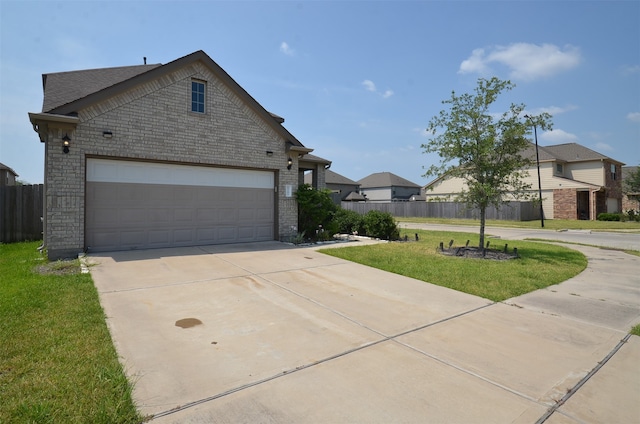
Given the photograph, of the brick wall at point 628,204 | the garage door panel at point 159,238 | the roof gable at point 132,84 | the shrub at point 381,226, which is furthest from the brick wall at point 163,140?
the brick wall at point 628,204

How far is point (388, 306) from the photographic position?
17.4 feet

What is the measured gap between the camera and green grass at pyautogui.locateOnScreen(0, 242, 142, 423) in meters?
2.50

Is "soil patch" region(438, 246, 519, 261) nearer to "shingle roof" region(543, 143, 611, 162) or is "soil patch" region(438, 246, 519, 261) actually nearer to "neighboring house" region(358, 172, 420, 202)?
"shingle roof" region(543, 143, 611, 162)

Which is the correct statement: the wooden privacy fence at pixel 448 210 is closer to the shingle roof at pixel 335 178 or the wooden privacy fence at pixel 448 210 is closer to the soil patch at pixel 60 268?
the shingle roof at pixel 335 178

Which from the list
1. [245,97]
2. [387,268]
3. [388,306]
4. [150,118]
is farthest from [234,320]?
[245,97]

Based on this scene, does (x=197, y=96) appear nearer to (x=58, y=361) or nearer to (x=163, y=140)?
(x=163, y=140)

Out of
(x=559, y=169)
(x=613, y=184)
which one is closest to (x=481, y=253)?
(x=559, y=169)

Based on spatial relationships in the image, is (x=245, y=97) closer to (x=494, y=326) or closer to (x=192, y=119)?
(x=192, y=119)

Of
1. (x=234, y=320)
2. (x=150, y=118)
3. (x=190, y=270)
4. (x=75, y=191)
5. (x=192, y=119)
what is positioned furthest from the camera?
(x=192, y=119)

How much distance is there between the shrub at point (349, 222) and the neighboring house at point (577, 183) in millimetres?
18304

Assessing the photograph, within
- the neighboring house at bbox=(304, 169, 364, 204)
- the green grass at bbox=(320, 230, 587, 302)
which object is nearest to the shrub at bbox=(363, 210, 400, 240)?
the green grass at bbox=(320, 230, 587, 302)

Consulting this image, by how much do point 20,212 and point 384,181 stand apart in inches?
2058

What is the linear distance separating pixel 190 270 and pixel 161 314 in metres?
2.75

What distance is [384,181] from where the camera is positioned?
2333 inches
